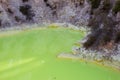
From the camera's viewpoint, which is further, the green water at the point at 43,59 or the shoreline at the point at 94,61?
the shoreline at the point at 94,61

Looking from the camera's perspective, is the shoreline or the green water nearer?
the green water

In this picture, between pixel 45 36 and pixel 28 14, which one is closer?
pixel 45 36

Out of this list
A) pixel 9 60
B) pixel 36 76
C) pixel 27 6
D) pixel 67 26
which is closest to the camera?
pixel 36 76

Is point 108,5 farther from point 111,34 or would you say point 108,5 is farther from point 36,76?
point 36,76

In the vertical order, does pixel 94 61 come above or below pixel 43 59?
below

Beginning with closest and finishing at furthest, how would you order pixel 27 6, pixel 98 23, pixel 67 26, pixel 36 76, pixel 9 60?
pixel 36 76 < pixel 9 60 < pixel 98 23 < pixel 67 26 < pixel 27 6

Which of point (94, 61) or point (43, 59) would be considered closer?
point (94, 61)

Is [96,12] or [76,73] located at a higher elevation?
[96,12]

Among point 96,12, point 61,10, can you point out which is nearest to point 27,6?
point 61,10
